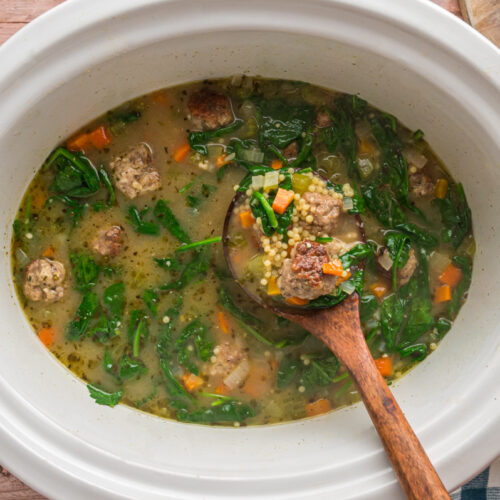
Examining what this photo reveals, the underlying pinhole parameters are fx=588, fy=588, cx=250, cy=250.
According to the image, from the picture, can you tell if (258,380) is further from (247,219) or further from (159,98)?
(159,98)

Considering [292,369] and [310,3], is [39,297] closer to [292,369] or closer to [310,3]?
[292,369]

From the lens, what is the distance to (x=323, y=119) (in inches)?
118

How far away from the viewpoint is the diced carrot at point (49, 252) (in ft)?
9.90

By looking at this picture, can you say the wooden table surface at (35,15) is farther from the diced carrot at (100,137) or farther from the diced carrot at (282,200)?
the diced carrot at (282,200)

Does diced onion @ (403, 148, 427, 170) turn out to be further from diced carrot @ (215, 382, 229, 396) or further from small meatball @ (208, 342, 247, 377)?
diced carrot @ (215, 382, 229, 396)

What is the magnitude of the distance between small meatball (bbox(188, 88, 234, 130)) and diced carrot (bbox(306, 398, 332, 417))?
4.93 ft

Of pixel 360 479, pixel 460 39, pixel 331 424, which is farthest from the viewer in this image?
pixel 331 424

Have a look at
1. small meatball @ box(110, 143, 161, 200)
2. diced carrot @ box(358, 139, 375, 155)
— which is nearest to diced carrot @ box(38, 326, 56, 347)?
small meatball @ box(110, 143, 161, 200)

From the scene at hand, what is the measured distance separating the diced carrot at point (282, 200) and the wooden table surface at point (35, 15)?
1.22 meters

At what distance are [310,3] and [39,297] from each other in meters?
1.90

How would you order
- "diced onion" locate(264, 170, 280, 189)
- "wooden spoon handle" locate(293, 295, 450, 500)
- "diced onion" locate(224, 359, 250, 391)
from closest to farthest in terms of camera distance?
"wooden spoon handle" locate(293, 295, 450, 500)
"diced onion" locate(264, 170, 280, 189)
"diced onion" locate(224, 359, 250, 391)

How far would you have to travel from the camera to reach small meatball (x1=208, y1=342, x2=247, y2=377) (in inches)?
119

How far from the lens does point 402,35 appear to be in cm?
248

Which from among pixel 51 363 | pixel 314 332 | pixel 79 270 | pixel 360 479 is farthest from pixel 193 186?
pixel 360 479
